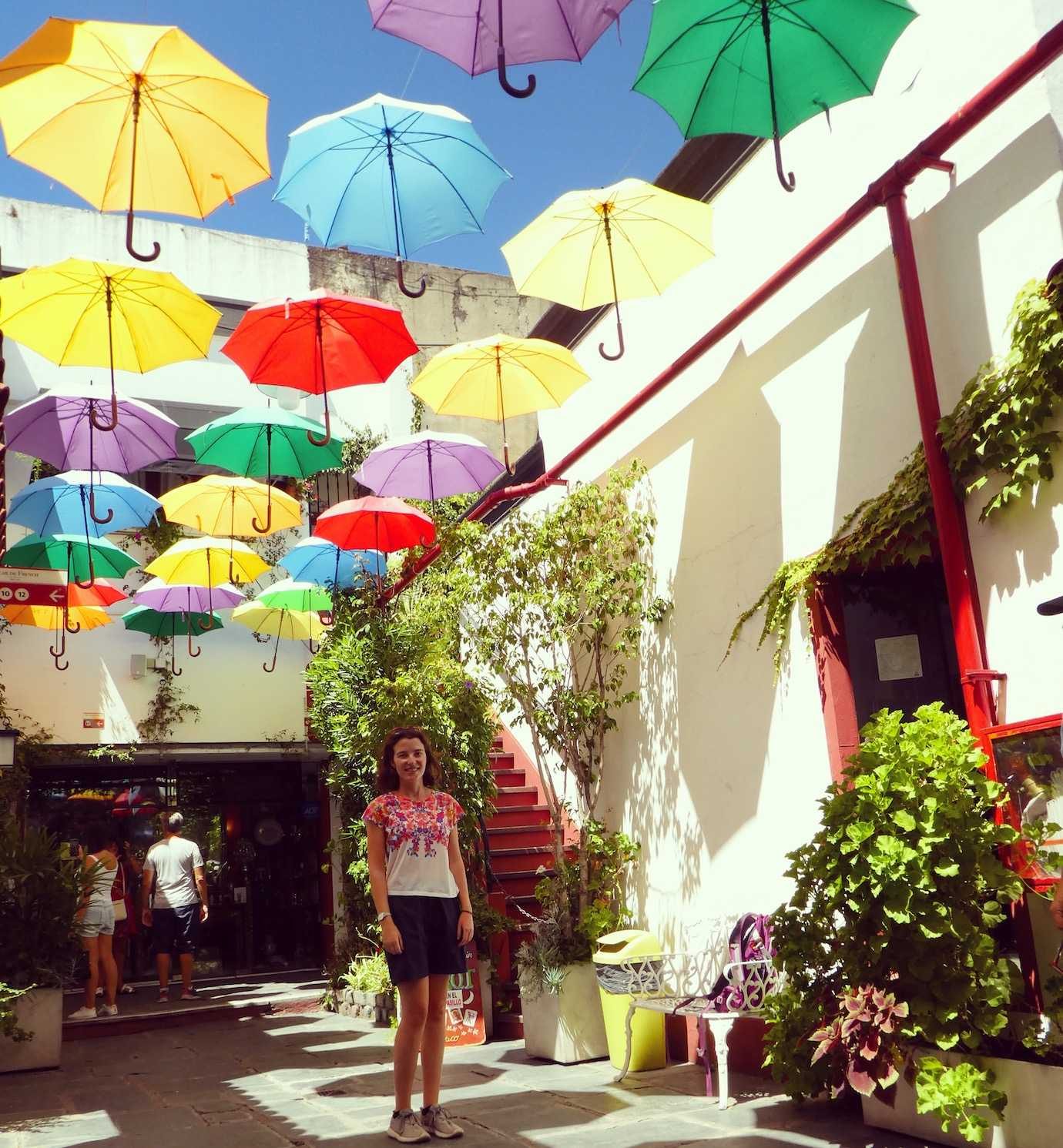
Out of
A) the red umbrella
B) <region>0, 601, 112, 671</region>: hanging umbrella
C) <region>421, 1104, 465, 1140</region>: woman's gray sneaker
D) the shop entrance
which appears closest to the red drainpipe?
<region>421, 1104, 465, 1140</region>: woman's gray sneaker

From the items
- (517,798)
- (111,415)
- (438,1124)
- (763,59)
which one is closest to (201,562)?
(111,415)

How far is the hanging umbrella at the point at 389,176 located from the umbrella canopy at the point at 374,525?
8.51ft

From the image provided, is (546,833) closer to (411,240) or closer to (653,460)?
(653,460)

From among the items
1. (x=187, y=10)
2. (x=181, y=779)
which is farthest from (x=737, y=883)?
(x=181, y=779)

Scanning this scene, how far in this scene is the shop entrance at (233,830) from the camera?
13547 mm

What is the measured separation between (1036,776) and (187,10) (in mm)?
6357

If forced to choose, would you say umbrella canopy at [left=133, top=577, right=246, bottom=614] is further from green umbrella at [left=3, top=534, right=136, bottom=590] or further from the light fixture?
the light fixture

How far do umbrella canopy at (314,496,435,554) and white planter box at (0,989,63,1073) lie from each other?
3.85 m

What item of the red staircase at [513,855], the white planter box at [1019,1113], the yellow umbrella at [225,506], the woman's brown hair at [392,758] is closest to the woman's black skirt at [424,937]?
the woman's brown hair at [392,758]

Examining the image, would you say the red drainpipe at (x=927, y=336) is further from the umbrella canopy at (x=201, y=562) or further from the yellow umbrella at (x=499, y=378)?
the umbrella canopy at (x=201, y=562)

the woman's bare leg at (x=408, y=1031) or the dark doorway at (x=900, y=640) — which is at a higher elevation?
the dark doorway at (x=900, y=640)

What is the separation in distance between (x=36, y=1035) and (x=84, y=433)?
4.43 meters

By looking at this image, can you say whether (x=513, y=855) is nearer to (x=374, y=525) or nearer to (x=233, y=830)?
(x=374, y=525)

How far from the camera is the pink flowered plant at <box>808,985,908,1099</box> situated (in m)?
4.07
